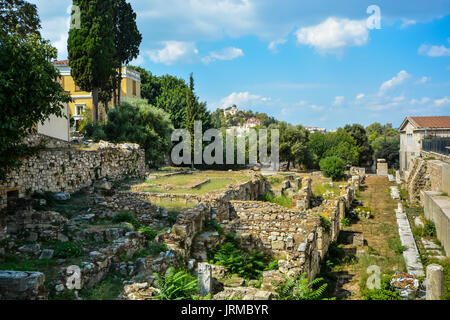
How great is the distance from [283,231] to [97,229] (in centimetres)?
482

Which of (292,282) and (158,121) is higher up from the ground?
(158,121)

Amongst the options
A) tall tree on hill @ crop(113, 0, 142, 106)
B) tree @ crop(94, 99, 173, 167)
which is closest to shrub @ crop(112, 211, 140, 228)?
tree @ crop(94, 99, 173, 167)

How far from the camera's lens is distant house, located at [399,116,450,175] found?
37.2 meters

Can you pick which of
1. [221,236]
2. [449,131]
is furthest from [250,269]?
[449,131]

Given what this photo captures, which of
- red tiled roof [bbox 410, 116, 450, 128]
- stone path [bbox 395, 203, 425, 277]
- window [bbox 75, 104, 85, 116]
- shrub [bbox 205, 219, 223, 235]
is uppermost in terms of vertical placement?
window [bbox 75, 104, 85, 116]

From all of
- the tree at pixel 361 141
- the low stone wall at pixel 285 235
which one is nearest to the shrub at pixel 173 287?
the low stone wall at pixel 285 235

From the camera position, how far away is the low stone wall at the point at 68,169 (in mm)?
10586

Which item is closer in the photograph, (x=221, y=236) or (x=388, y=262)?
(x=221, y=236)

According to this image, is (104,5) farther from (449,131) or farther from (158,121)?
(449,131)

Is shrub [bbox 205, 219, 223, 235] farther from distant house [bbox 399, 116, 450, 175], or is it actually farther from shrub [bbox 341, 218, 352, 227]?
distant house [bbox 399, 116, 450, 175]

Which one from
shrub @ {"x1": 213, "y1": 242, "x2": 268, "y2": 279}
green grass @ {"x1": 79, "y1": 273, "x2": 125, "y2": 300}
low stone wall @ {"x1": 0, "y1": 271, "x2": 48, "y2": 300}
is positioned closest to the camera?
low stone wall @ {"x1": 0, "y1": 271, "x2": 48, "y2": 300}

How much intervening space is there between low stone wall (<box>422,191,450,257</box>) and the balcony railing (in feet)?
25.0

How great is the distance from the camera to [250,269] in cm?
851
